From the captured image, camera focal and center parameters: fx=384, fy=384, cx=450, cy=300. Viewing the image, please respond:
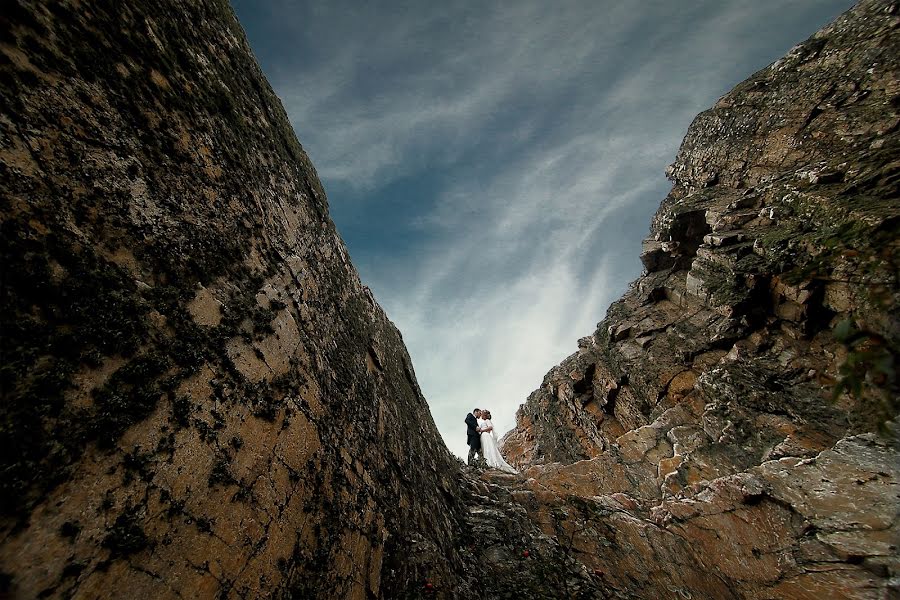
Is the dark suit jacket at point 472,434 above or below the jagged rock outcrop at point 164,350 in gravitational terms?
above

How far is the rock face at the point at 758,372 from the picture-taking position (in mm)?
7539

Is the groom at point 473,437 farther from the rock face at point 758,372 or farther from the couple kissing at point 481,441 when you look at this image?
the rock face at point 758,372

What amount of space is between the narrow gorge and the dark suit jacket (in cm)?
687

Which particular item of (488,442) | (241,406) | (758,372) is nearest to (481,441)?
(488,442)

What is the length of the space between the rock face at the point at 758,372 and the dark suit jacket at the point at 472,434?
377 cm

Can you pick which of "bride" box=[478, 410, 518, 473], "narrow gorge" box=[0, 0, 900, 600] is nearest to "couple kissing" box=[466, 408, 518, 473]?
"bride" box=[478, 410, 518, 473]

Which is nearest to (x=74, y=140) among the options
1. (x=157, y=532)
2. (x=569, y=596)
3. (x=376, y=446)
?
(x=157, y=532)

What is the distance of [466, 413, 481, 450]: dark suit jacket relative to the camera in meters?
18.5

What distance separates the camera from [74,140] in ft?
10.6

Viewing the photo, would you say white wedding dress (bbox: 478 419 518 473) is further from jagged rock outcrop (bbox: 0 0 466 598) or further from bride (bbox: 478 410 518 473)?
jagged rock outcrop (bbox: 0 0 466 598)

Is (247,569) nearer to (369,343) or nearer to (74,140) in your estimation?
(74,140)

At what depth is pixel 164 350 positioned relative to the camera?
3406 mm

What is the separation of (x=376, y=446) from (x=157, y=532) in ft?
11.1

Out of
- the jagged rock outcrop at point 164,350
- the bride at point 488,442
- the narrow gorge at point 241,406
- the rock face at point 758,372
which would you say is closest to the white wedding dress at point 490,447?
the bride at point 488,442
